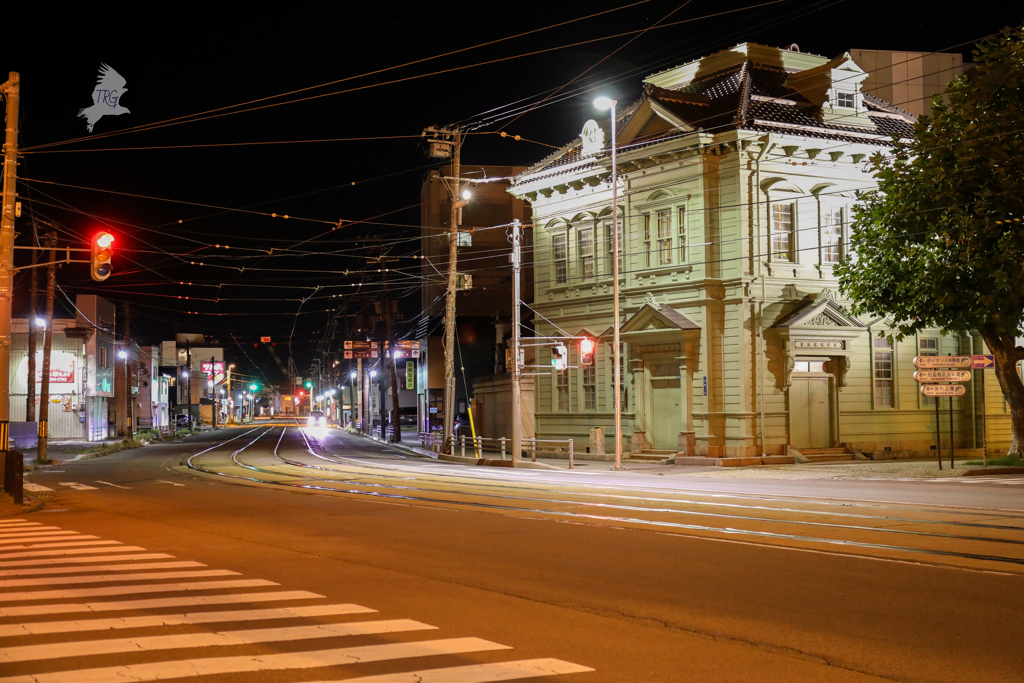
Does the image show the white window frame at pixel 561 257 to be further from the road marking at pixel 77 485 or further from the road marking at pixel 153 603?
the road marking at pixel 153 603

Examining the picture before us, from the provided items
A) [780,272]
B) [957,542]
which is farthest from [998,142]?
[957,542]

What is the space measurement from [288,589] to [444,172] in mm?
61407

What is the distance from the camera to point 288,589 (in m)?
9.71

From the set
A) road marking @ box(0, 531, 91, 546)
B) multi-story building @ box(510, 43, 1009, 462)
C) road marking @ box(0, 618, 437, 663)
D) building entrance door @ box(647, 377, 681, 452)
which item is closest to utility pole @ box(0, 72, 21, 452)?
road marking @ box(0, 531, 91, 546)

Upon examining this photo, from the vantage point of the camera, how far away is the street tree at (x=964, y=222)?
25.5m

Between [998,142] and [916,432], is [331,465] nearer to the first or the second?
[916,432]

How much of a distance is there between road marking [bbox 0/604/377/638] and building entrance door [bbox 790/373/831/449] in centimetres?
2656

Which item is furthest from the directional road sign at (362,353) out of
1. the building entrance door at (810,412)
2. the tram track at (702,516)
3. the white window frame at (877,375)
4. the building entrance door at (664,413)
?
the white window frame at (877,375)

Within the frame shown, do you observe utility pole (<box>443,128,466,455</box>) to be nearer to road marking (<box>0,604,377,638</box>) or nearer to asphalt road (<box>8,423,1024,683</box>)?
asphalt road (<box>8,423,1024,683</box>)

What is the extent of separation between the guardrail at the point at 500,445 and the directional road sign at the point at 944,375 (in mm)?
11338

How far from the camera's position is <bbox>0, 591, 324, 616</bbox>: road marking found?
29.2 feet

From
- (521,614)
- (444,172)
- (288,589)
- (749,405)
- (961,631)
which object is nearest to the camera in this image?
(961,631)

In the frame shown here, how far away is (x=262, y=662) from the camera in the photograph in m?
6.79

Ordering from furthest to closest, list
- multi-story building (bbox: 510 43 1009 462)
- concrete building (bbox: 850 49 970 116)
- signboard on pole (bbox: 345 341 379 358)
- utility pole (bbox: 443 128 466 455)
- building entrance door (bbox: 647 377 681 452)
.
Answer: signboard on pole (bbox: 345 341 379 358) < concrete building (bbox: 850 49 970 116) < utility pole (bbox: 443 128 466 455) < building entrance door (bbox: 647 377 681 452) < multi-story building (bbox: 510 43 1009 462)
